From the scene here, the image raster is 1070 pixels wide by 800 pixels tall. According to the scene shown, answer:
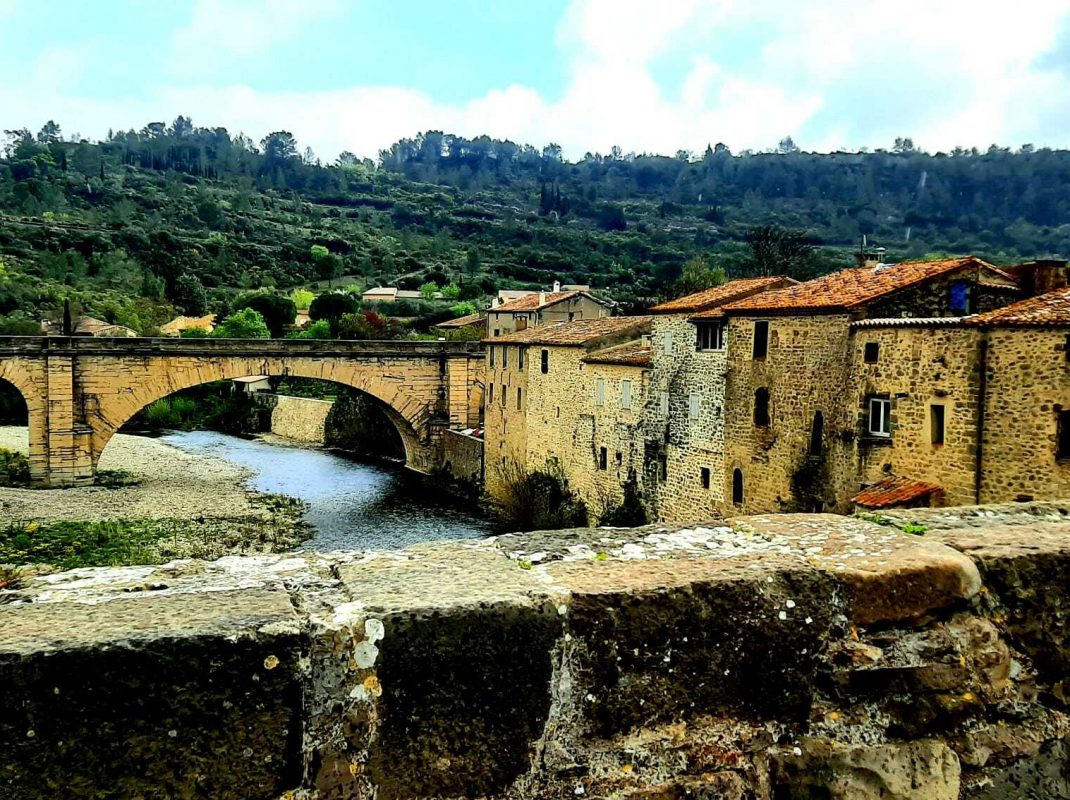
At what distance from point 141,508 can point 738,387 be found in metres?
21.1

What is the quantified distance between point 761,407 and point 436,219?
12155cm

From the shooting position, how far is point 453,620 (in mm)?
1892

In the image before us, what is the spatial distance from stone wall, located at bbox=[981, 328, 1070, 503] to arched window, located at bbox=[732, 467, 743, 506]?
6021mm

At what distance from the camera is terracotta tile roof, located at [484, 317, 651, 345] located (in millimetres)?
25828

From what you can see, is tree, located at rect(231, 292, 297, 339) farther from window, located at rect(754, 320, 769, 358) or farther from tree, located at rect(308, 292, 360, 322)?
window, located at rect(754, 320, 769, 358)

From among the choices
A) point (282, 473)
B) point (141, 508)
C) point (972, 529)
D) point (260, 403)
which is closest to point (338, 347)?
point (282, 473)

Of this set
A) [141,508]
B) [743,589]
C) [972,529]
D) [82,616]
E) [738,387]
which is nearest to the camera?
[82,616]

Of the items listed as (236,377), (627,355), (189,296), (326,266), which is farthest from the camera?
(326,266)

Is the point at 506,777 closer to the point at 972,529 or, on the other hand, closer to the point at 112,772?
the point at 112,772

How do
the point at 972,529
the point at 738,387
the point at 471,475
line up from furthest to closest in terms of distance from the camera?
the point at 471,475
the point at 738,387
the point at 972,529

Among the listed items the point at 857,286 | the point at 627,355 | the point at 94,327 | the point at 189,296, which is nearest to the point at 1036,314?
the point at 857,286

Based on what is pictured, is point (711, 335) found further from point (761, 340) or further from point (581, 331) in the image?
point (581, 331)

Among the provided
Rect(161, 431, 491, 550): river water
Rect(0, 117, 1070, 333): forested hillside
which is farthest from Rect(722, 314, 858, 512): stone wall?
Rect(0, 117, 1070, 333): forested hillside

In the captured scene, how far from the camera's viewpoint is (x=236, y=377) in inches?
1421
